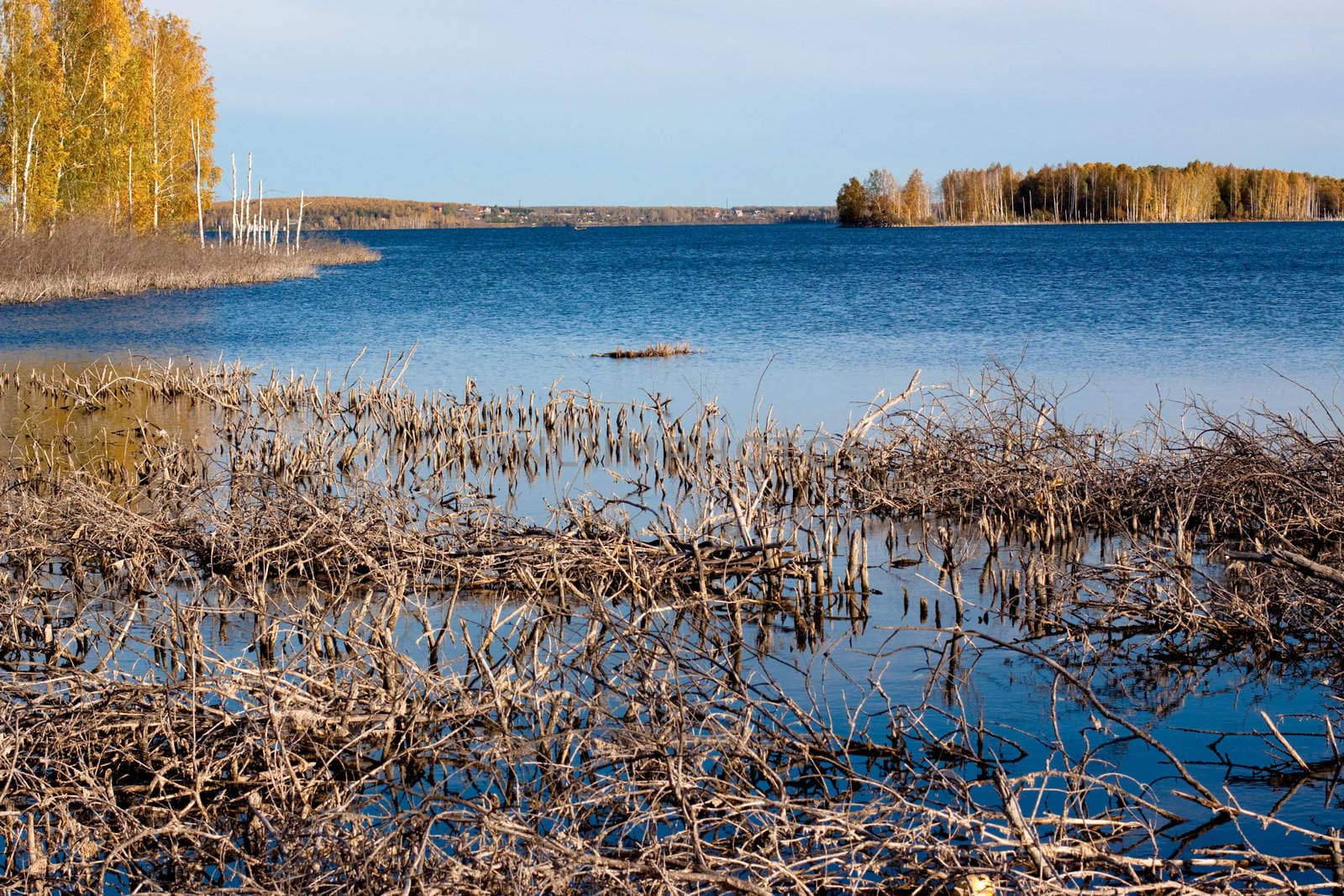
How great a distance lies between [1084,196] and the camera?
5576 inches

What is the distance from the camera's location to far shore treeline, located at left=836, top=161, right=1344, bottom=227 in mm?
136875

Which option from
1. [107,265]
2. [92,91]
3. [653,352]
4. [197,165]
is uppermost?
[92,91]

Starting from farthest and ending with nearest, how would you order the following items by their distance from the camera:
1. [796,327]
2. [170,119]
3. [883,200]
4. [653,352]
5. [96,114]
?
[883,200] < [170,119] < [96,114] < [796,327] < [653,352]

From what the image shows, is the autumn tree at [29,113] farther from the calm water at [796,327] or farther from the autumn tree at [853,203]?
the autumn tree at [853,203]

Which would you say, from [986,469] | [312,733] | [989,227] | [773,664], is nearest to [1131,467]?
[986,469]

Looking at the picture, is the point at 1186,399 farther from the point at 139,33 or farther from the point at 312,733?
the point at 139,33

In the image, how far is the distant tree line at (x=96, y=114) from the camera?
119ft

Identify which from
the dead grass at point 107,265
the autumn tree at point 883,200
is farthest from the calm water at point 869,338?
the autumn tree at point 883,200

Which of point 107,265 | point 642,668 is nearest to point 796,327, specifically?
point 107,265

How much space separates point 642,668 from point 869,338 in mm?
22983

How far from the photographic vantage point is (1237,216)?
144 metres

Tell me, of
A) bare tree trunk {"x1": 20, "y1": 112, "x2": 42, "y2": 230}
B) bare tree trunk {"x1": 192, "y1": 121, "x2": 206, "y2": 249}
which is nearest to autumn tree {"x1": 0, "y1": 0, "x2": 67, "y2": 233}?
bare tree trunk {"x1": 20, "y1": 112, "x2": 42, "y2": 230}

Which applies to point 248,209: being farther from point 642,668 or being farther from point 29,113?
point 642,668

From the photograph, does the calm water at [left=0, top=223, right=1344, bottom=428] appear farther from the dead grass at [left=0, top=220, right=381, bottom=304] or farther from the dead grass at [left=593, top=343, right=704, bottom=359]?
the dead grass at [left=0, top=220, right=381, bottom=304]
